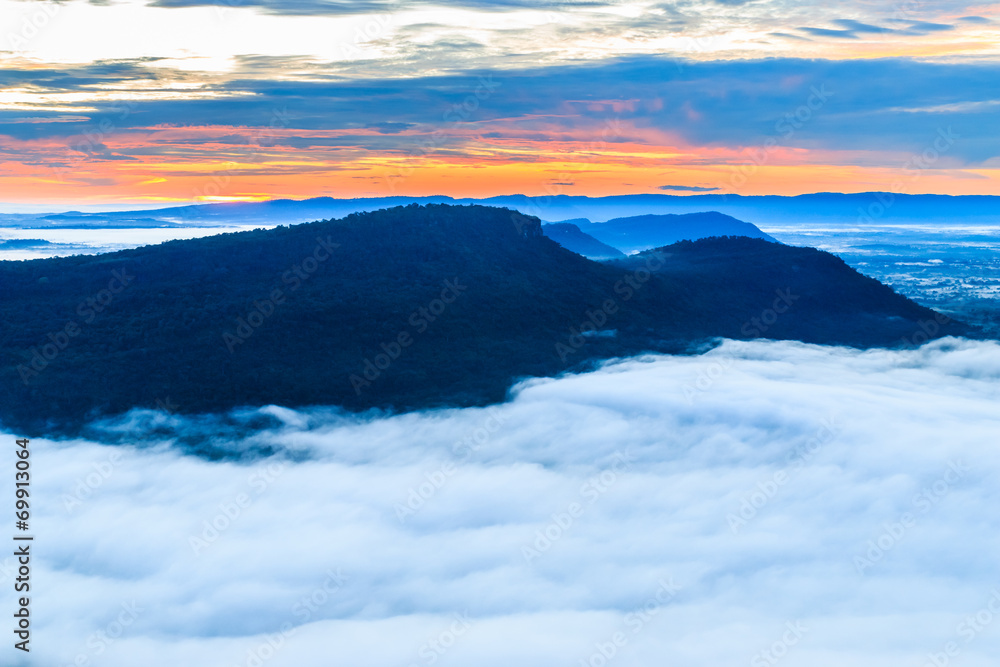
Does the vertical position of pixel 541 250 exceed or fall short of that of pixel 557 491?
it exceeds it

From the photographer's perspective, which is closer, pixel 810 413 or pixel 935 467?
pixel 935 467

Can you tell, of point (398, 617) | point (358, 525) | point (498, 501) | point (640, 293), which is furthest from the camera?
point (640, 293)

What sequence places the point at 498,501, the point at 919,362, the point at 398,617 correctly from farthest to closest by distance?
1. the point at 919,362
2. the point at 498,501
3. the point at 398,617

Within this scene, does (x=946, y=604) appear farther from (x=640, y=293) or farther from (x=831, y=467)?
(x=640, y=293)

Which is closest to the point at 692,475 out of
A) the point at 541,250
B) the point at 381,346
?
the point at 381,346

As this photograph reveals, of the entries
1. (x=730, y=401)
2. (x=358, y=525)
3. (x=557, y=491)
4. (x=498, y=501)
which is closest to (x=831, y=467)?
(x=730, y=401)

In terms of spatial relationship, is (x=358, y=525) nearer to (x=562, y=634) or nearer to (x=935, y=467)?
(x=562, y=634)
